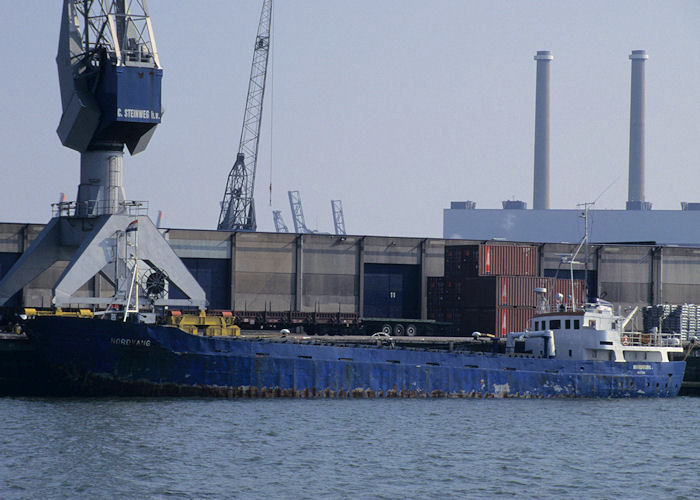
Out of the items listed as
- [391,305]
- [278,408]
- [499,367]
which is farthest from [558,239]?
[278,408]

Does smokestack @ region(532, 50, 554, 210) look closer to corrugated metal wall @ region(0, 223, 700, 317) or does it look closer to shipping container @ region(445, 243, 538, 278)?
corrugated metal wall @ region(0, 223, 700, 317)

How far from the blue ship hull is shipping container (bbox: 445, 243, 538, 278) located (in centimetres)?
1472

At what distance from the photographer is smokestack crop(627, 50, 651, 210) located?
5802 inches

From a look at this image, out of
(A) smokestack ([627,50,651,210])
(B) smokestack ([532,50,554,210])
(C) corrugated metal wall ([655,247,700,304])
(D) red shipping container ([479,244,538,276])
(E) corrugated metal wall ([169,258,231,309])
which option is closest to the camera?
(D) red shipping container ([479,244,538,276])

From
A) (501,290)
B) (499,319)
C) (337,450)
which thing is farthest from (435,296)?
(337,450)

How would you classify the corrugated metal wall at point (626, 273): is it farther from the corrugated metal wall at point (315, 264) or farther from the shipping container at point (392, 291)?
the shipping container at point (392, 291)

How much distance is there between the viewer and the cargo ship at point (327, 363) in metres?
44.6

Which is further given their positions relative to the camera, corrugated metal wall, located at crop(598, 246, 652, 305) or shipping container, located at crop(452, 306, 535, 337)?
corrugated metal wall, located at crop(598, 246, 652, 305)

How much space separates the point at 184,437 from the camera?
35.8m

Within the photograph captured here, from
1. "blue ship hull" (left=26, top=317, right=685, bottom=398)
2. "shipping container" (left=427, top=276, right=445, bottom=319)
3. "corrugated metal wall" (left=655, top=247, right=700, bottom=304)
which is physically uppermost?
"corrugated metal wall" (left=655, top=247, right=700, bottom=304)

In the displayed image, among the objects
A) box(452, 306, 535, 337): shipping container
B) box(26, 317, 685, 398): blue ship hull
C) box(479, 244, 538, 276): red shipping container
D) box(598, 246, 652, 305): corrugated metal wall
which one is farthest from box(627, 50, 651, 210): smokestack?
box(26, 317, 685, 398): blue ship hull

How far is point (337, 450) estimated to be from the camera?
1362 inches

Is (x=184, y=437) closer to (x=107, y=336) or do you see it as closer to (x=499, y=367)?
(x=107, y=336)

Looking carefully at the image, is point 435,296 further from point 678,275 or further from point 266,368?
point 266,368
